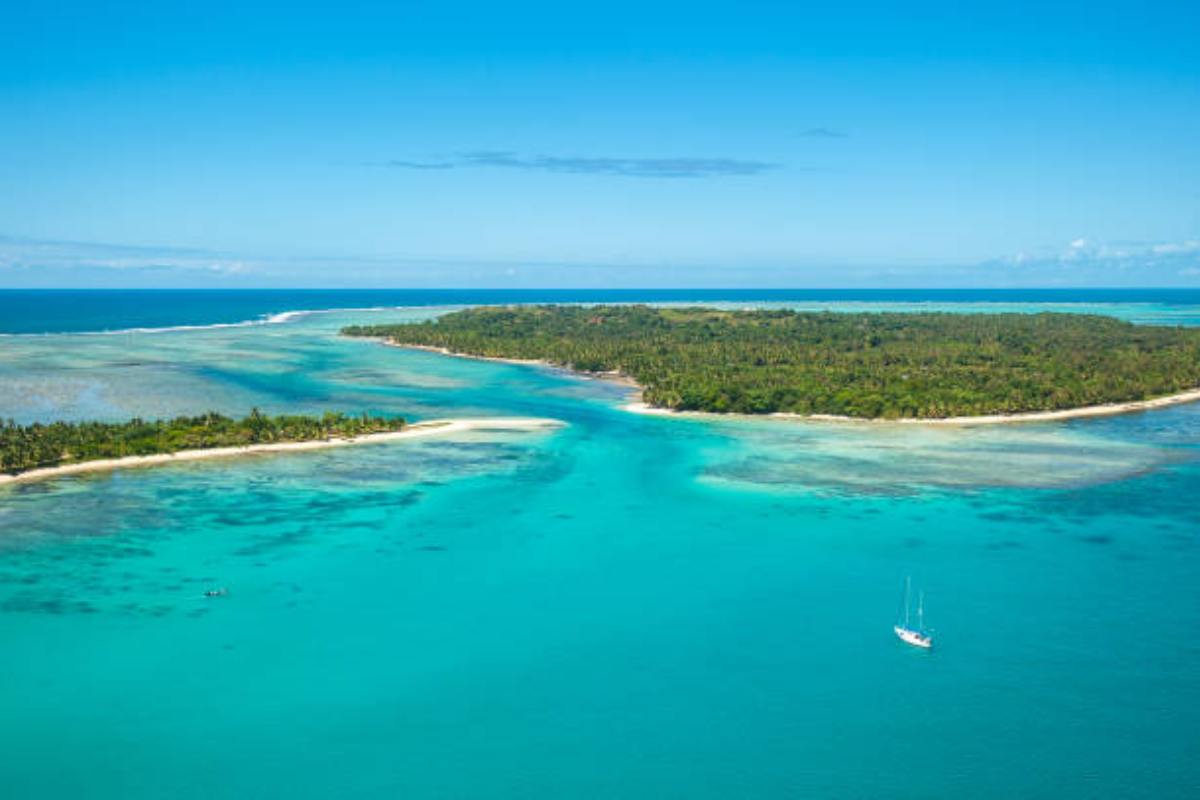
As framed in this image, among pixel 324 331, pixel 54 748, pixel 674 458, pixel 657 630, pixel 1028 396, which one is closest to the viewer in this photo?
pixel 54 748

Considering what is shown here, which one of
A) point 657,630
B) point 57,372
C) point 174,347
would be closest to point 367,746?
point 657,630

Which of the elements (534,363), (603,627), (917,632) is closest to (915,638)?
(917,632)

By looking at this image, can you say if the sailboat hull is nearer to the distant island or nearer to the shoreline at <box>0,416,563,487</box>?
the shoreline at <box>0,416,563,487</box>

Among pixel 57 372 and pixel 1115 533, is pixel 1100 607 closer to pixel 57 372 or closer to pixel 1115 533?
pixel 1115 533

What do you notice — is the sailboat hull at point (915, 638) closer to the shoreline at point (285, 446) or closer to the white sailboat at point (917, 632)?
the white sailboat at point (917, 632)

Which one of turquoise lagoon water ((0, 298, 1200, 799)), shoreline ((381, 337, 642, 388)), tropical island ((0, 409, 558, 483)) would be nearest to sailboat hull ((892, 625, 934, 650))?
turquoise lagoon water ((0, 298, 1200, 799))

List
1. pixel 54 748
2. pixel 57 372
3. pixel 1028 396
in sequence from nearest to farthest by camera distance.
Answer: pixel 54 748 → pixel 1028 396 → pixel 57 372
